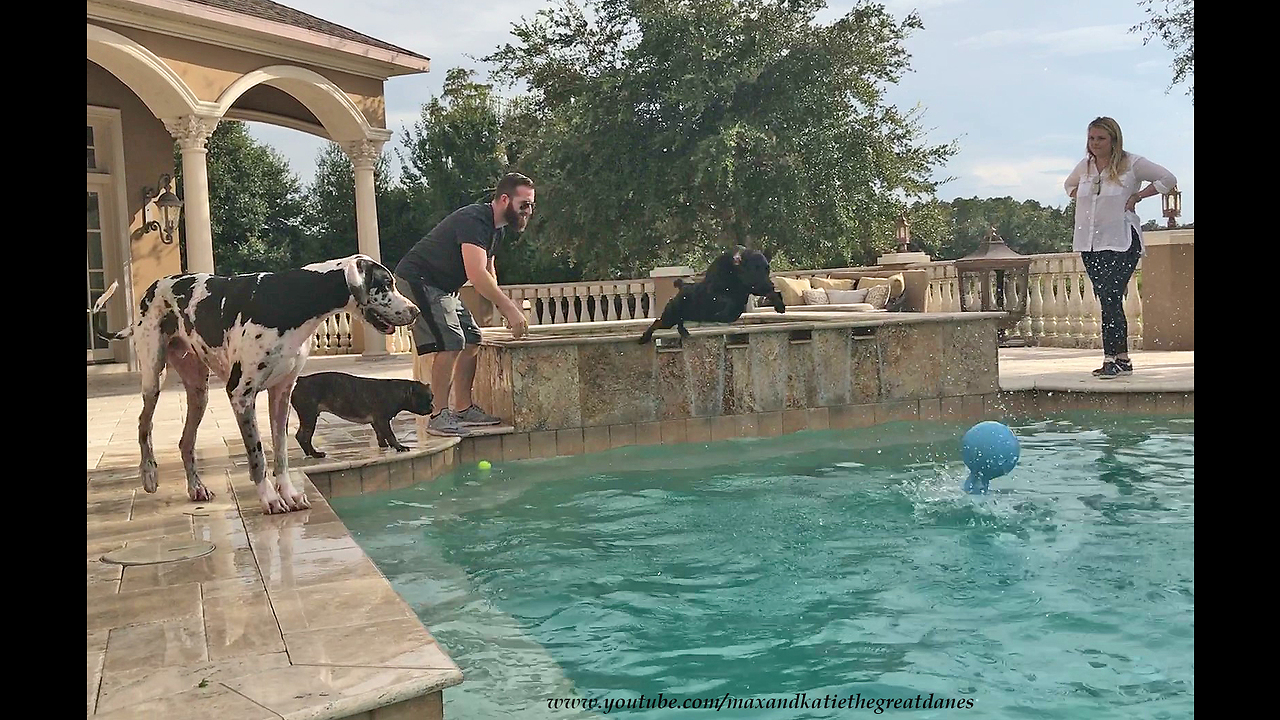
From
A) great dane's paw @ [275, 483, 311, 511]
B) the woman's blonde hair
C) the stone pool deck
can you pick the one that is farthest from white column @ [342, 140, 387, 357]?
great dane's paw @ [275, 483, 311, 511]

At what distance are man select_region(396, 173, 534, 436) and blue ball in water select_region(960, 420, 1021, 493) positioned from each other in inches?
101

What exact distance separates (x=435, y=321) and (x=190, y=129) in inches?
263

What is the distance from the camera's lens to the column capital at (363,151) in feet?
44.3

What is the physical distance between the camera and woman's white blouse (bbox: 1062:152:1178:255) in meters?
7.59

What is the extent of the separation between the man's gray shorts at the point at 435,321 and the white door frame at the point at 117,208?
24.2ft

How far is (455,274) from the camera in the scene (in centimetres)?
616

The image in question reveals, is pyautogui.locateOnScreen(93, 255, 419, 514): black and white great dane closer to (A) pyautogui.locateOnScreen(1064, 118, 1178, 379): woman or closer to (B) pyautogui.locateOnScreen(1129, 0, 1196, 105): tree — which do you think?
(A) pyautogui.locateOnScreen(1064, 118, 1178, 379): woman

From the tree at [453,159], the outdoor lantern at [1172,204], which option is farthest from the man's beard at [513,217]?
the tree at [453,159]

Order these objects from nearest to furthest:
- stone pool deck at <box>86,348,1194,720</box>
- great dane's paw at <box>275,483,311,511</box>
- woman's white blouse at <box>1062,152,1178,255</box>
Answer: stone pool deck at <box>86,348,1194,720</box>
great dane's paw at <box>275,483,311,511</box>
woman's white blouse at <box>1062,152,1178,255</box>

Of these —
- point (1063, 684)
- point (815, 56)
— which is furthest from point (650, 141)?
point (1063, 684)

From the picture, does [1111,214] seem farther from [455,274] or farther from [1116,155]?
[455,274]

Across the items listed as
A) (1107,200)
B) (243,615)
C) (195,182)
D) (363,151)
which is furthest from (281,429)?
(363,151)

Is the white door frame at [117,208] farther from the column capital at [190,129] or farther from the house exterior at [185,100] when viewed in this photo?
the column capital at [190,129]
